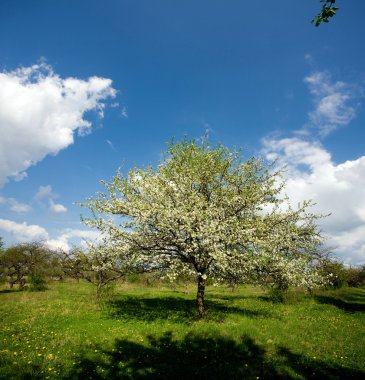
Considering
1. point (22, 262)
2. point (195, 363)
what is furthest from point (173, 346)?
point (22, 262)

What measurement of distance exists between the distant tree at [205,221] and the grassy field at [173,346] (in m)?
3.01

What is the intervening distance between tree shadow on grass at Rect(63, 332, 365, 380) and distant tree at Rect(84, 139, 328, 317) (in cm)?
415

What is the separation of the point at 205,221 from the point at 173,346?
713cm

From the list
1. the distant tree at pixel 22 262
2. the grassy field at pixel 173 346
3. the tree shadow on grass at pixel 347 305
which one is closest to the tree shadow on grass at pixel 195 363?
the grassy field at pixel 173 346

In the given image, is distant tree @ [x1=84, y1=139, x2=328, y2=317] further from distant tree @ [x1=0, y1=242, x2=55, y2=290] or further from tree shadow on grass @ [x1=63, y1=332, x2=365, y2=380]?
distant tree @ [x1=0, y1=242, x2=55, y2=290]

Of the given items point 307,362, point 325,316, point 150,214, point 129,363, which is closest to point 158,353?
point 129,363

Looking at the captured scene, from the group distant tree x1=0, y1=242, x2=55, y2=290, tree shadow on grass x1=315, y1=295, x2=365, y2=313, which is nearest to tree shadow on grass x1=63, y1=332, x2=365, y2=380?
tree shadow on grass x1=315, y1=295, x2=365, y2=313

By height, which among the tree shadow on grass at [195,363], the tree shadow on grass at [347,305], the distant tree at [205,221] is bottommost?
the tree shadow on grass at [195,363]

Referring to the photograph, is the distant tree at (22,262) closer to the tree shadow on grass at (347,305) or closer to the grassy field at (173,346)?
the grassy field at (173,346)

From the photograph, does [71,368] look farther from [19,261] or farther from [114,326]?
[19,261]

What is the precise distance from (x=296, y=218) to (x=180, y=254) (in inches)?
361

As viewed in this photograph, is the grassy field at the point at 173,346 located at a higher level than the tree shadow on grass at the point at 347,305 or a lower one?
lower

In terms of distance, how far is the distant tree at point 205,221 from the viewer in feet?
62.4

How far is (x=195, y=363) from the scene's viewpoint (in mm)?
13562
